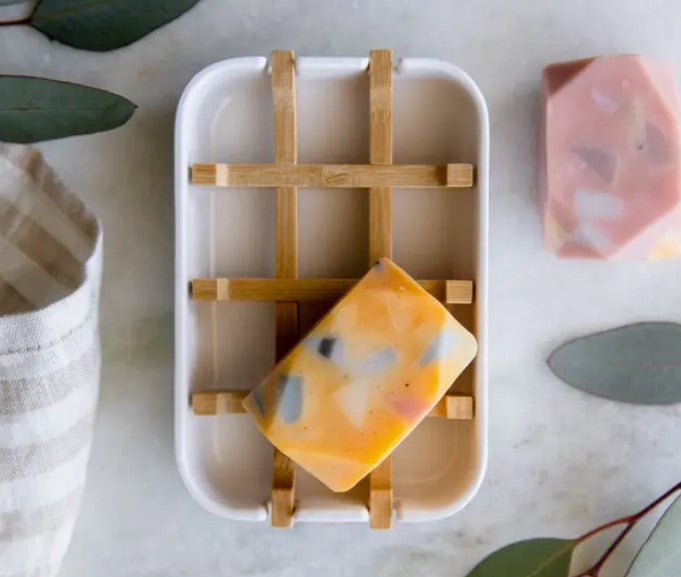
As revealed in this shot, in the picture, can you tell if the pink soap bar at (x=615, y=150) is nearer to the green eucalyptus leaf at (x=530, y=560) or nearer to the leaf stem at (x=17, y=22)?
the green eucalyptus leaf at (x=530, y=560)

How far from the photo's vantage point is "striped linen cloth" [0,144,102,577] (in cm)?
64

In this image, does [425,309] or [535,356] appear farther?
[535,356]

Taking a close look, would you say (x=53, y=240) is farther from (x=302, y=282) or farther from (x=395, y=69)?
(x=395, y=69)

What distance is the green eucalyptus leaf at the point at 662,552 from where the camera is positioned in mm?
703

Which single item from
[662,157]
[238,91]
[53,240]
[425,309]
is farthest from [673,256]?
[53,240]

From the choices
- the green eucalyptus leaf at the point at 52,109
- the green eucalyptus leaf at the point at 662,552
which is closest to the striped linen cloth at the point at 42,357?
the green eucalyptus leaf at the point at 52,109

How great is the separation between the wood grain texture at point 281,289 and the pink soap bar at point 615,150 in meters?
0.12

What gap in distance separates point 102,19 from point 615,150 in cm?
45

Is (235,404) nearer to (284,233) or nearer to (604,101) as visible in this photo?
(284,233)

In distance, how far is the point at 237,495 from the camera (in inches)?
28.2

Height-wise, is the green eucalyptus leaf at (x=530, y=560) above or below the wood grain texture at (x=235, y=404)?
below

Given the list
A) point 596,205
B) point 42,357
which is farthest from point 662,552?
point 42,357

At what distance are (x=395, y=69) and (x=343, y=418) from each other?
29 cm

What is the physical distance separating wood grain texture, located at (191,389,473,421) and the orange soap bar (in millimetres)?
48
